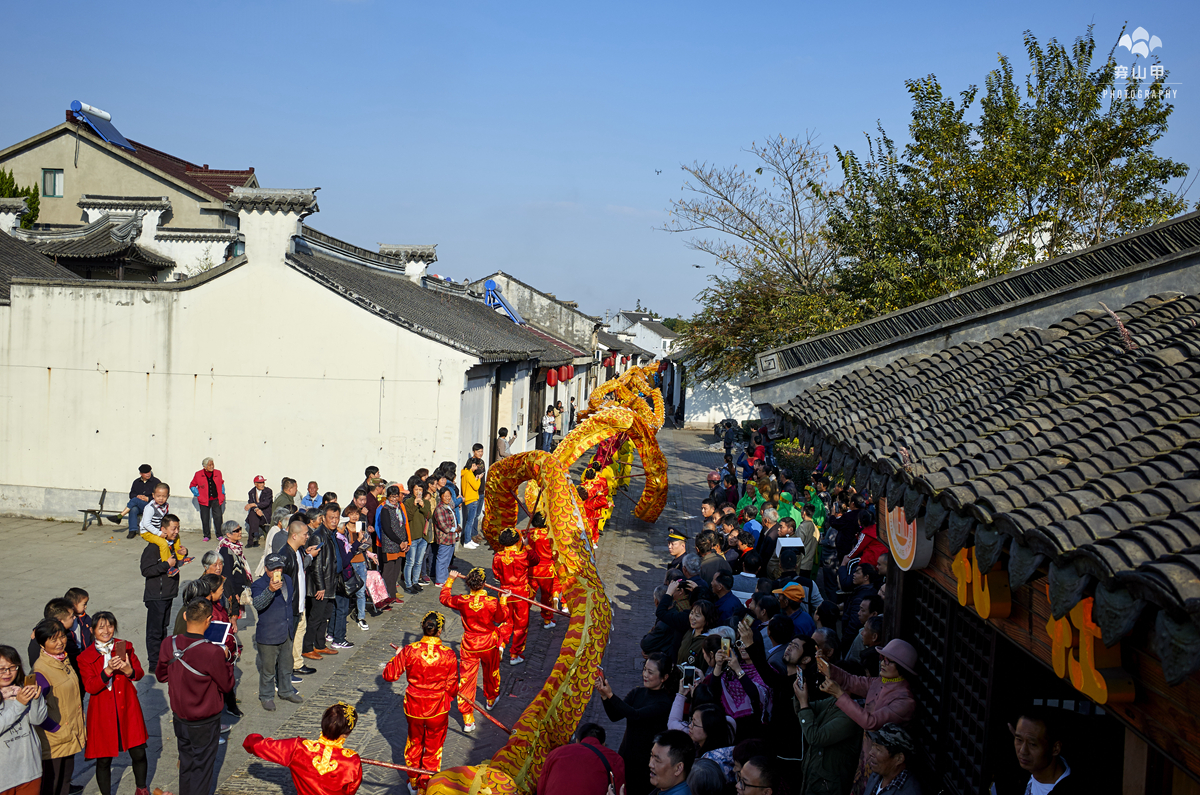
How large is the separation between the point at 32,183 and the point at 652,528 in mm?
31221

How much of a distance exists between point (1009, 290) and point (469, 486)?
9146 millimetres

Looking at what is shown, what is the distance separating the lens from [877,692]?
17.1 feet

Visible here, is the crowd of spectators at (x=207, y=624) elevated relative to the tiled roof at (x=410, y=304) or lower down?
lower down

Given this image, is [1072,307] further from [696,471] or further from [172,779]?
[696,471]

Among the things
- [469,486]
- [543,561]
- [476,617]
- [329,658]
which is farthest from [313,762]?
[469,486]

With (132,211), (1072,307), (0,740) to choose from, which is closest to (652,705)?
(0,740)

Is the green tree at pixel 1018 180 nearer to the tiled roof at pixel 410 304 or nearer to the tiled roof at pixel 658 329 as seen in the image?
the tiled roof at pixel 410 304

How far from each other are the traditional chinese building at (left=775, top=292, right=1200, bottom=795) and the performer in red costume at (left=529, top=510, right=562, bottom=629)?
3.90 m

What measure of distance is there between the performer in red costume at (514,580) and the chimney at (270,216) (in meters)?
7.61

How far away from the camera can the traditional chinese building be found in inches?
112

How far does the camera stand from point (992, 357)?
637 cm

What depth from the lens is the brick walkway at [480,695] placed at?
6.73m

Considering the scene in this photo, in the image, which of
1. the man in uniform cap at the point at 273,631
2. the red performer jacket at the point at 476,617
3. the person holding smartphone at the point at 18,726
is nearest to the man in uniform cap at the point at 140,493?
the man in uniform cap at the point at 273,631

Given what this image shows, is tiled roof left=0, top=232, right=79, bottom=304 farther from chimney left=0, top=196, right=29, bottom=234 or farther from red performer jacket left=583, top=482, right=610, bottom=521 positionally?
red performer jacket left=583, top=482, right=610, bottom=521
